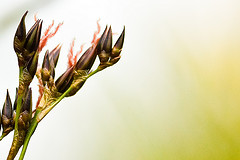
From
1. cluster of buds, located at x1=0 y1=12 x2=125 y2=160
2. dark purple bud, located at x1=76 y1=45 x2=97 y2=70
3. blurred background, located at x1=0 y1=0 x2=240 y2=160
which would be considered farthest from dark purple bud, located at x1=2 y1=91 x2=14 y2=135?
blurred background, located at x1=0 y1=0 x2=240 y2=160

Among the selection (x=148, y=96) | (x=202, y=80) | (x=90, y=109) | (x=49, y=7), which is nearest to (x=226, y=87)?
(x=202, y=80)

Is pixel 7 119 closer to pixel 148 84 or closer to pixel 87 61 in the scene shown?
pixel 87 61

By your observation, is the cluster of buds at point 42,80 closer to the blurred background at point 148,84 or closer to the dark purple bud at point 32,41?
the dark purple bud at point 32,41

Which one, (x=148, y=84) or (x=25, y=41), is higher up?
(x=25, y=41)

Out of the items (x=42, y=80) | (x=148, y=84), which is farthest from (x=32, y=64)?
(x=148, y=84)

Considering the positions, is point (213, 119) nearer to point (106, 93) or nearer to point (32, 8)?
point (106, 93)

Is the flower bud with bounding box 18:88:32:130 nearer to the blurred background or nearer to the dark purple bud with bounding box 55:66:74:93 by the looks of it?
the dark purple bud with bounding box 55:66:74:93
